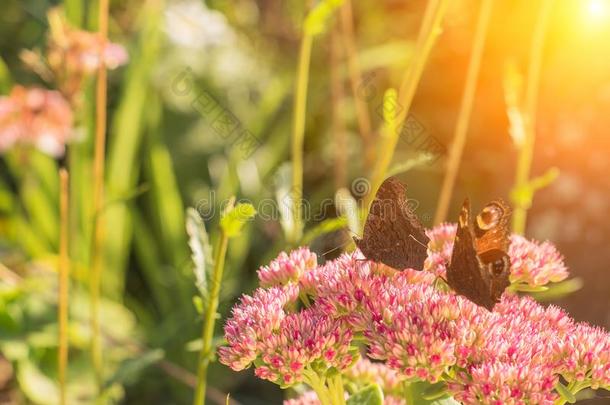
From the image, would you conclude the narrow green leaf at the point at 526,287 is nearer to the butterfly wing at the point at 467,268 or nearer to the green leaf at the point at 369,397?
the butterfly wing at the point at 467,268

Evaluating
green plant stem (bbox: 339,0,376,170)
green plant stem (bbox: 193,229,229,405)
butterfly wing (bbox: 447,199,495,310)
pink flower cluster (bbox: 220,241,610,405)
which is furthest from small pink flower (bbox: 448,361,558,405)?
green plant stem (bbox: 339,0,376,170)

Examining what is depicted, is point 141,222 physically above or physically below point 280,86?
below

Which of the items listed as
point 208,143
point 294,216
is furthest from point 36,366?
point 208,143

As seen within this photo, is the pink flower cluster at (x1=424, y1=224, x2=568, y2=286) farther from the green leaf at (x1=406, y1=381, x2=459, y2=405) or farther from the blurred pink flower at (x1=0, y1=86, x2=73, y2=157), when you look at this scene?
the blurred pink flower at (x1=0, y1=86, x2=73, y2=157)

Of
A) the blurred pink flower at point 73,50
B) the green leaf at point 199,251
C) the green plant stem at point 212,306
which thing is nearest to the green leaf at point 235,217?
the green plant stem at point 212,306

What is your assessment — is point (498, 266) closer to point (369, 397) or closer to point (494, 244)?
point (494, 244)

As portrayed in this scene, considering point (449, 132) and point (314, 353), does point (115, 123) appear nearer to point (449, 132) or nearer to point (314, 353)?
point (449, 132)

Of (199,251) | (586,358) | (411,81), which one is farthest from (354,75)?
(586,358)
